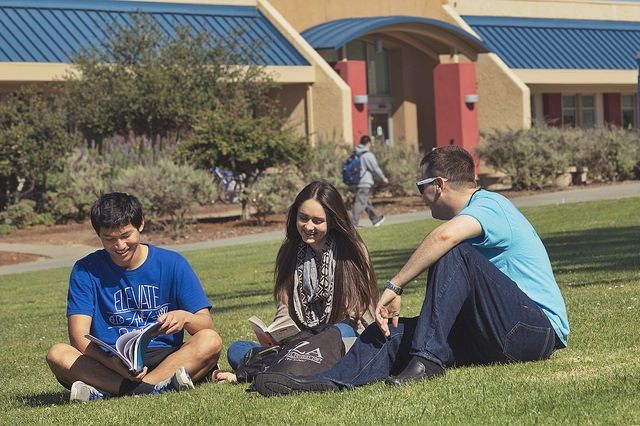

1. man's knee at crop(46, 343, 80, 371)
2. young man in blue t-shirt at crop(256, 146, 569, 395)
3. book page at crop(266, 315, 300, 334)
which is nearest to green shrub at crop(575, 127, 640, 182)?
book page at crop(266, 315, 300, 334)

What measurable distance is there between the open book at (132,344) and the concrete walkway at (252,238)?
13162 mm

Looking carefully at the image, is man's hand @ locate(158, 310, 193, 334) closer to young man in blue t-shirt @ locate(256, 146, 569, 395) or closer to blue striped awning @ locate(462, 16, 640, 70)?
young man in blue t-shirt @ locate(256, 146, 569, 395)

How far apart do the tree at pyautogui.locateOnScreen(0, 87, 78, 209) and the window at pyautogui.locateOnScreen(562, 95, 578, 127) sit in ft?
77.6

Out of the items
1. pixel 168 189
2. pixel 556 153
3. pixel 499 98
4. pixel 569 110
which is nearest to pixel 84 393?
pixel 168 189

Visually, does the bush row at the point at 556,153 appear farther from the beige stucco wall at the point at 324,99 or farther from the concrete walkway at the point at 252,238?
the beige stucco wall at the point at 324,99

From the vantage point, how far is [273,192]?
1006 inches

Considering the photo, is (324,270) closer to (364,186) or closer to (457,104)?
(364,186)

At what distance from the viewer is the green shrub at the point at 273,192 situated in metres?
25.2

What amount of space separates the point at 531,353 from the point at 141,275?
225 cm

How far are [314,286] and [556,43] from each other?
1491 inches

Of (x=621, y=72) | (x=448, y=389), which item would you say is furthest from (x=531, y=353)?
(x=621, y=72)

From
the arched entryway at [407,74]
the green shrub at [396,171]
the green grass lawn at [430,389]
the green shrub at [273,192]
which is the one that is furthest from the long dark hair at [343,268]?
the arched entryway at [407,74]

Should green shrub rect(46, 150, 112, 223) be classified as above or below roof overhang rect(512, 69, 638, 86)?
below

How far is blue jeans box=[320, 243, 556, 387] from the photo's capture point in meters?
6.31
